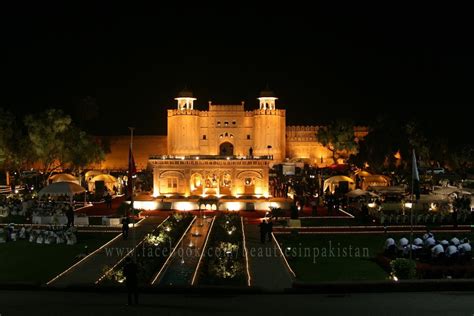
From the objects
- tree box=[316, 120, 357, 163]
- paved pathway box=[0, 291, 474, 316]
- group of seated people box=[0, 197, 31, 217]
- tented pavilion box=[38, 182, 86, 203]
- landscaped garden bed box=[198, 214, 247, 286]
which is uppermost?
tree box=[316, 120, 357, 163]

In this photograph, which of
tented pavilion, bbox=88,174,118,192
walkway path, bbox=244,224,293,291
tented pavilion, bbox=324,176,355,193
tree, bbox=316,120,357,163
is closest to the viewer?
walkway path, bbox=244,224,293,291

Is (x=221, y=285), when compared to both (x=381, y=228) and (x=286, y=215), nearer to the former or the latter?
(x=381, y=228)

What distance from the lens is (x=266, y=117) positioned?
6088 cm

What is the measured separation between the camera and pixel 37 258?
57.9 feet

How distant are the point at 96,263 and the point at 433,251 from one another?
903cm

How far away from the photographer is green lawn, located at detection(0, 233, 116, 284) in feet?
50.0

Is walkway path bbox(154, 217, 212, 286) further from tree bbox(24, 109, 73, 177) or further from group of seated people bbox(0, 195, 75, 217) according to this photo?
tree bbox(24, 109, 73, 177)

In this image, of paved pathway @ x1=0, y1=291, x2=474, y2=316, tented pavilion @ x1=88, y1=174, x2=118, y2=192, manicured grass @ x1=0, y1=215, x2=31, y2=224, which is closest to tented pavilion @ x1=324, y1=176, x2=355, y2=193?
tented pavilion @ x1=88, y1=174, x2=118, y2=192

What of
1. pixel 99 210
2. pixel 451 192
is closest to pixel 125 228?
pixel 99 210

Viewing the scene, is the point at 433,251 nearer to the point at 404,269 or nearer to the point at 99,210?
the point at 404,269

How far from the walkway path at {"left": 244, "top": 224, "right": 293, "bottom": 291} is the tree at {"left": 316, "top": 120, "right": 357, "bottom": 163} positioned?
127 feet

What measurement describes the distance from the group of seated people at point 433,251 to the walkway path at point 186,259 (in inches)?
218

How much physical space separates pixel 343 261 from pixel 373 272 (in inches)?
59.2

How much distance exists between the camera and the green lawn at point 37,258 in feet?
50.0
